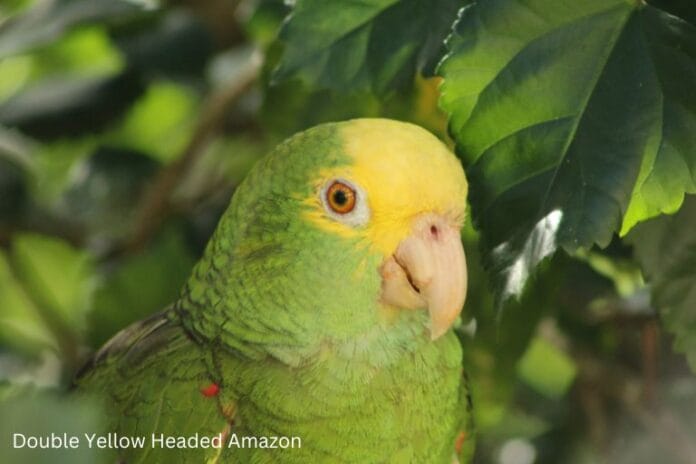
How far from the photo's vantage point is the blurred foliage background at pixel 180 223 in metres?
0.98

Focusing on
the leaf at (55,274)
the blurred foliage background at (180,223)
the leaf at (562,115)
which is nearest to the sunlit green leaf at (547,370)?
the blurred foliage background at (180,223)

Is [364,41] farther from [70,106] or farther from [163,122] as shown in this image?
[163,122]

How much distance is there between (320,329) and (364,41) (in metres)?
0.22

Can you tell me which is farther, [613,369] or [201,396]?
[613,369]

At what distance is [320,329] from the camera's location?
2.56ft

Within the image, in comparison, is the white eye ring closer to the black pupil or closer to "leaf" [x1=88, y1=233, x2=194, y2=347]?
the black pupil

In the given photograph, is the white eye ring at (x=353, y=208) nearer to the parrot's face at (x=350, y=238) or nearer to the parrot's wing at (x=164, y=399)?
the parrot's face at (x=350, y=238)

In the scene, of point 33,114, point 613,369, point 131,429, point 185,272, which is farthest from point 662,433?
point 33,114

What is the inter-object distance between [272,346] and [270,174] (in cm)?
14

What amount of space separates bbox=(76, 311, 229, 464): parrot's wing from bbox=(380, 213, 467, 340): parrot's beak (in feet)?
0.62

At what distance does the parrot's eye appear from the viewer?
2.43 feet

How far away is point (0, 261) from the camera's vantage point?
1377mm

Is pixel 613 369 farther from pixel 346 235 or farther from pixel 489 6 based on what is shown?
pixel 489 6

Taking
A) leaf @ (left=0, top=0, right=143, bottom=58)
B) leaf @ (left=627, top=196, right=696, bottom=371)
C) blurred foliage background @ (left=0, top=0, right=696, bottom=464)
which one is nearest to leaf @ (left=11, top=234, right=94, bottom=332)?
blurred foliage background @ (left=0, top=0, right=696, bottom=464)
